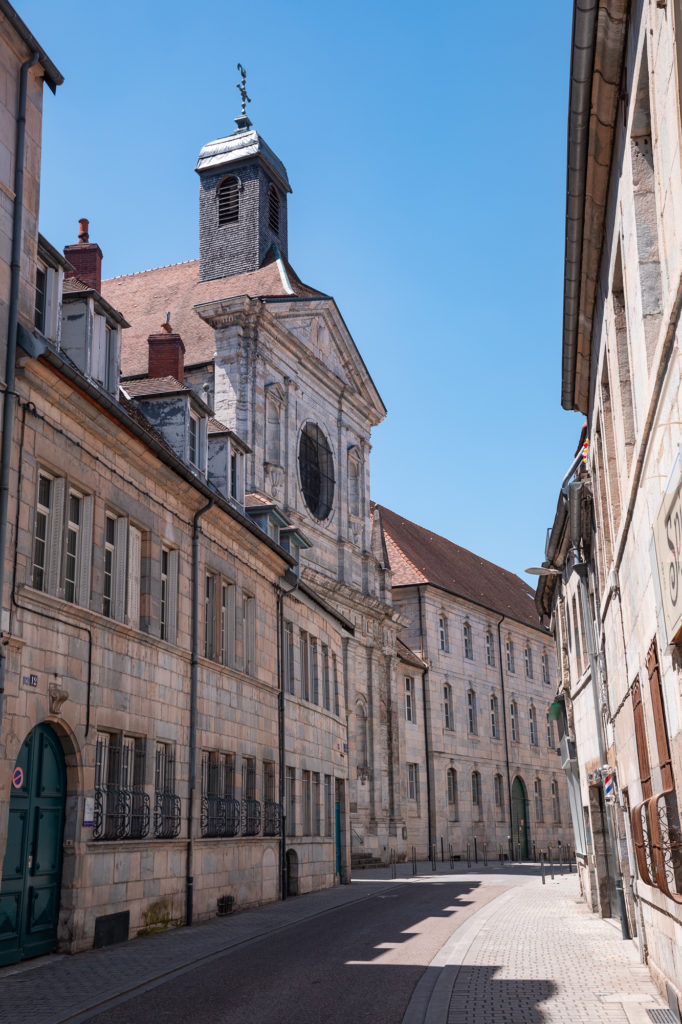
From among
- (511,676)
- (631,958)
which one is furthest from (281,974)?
(511,676)

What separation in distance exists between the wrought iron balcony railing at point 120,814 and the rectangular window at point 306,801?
30.5 ft

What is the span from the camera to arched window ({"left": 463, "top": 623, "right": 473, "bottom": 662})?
180 ft

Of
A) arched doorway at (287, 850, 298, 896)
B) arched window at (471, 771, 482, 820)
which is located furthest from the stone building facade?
arched window at (471, 771, 482, 820)

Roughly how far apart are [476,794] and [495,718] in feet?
16.9

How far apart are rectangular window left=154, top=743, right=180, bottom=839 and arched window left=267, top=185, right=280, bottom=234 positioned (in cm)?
3196

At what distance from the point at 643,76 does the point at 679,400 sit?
2799 millimetres

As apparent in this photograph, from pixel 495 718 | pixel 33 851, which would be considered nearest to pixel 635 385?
pixel 33 851

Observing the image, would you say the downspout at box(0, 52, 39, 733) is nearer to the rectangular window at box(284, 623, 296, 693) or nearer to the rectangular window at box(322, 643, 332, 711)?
the rectangular window at box(284, 623, 296, 693)

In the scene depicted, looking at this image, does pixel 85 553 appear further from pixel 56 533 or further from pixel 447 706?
pixel 447 706

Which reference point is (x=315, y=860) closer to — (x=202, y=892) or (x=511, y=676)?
(x=202, y=892)

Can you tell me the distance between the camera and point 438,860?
47.2m

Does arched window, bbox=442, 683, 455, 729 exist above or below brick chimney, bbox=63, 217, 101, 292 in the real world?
below

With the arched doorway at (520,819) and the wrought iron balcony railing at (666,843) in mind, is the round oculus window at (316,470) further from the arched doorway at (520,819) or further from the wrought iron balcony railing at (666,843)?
the wrought iron balcony railing at (666,843)

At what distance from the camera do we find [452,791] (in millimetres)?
50000
